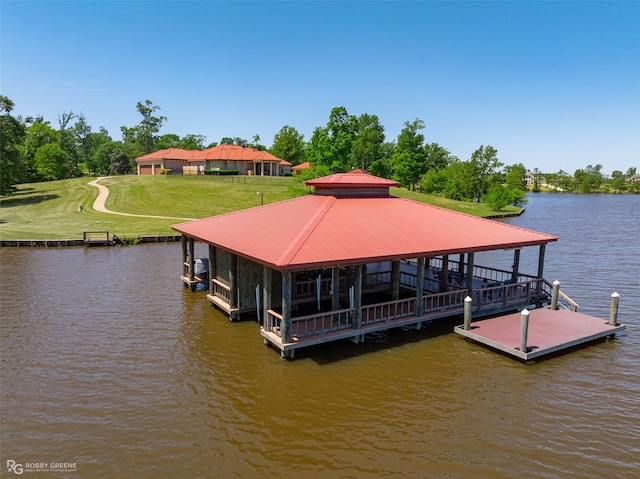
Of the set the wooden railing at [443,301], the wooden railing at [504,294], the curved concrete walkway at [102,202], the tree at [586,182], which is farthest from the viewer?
the tree at [586,182]

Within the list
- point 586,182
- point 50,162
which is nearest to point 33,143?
point 50,162

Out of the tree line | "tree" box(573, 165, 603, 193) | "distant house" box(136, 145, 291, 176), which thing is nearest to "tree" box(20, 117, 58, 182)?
the tree line

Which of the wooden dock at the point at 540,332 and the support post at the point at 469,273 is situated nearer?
the wooden dock at the point at 540,332

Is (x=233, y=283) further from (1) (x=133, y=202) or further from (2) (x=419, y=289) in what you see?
(1) (x=133, y=202)

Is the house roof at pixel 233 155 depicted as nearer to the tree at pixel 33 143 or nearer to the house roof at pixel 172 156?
the house roof at pixel 172 156

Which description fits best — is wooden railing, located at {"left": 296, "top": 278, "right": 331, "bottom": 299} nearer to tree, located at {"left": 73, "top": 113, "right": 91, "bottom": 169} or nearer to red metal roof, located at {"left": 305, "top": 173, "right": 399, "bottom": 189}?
red metal roof, located at {"left": 305, "top": 173, "right": 399, "bottom": 189}

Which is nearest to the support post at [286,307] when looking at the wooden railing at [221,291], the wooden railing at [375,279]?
the wooden railing at [221,291]
